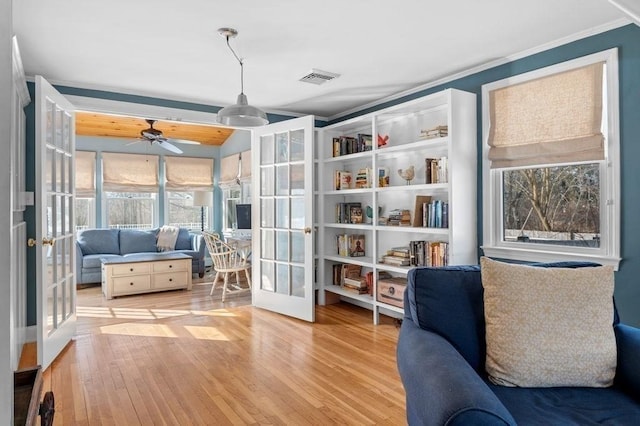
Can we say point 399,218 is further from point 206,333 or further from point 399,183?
point 206,333

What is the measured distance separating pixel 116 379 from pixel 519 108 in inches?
138

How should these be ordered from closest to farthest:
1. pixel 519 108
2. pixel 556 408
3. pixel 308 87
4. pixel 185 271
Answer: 1. pixel 556 408
2. pixel 519 108
3. pixel 308 87
4. pixel 185 271

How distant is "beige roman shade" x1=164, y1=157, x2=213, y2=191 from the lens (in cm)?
783

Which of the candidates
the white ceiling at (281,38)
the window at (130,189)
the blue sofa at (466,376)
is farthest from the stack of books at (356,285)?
the window at (130,189)

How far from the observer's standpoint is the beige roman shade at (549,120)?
2771 millimetres

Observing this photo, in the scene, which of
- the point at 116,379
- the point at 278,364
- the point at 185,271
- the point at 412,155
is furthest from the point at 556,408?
the point at 185,271

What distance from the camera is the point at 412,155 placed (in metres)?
4.16

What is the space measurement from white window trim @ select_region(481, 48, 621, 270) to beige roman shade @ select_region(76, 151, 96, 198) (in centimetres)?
637

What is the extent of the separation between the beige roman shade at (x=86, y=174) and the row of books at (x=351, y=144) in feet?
15.3

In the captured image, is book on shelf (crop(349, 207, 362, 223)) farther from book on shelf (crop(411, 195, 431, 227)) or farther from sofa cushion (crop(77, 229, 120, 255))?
sofa cushion (crop(77, 229, 120, 255))

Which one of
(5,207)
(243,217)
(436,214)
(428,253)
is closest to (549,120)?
(436,214)

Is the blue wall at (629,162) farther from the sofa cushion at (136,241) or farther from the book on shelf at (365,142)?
the sofa cushion at (136,241)

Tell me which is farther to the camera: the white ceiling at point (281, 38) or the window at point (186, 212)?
the window at point (186, 212)

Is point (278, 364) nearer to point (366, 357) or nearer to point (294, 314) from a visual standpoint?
point (366, 357)
